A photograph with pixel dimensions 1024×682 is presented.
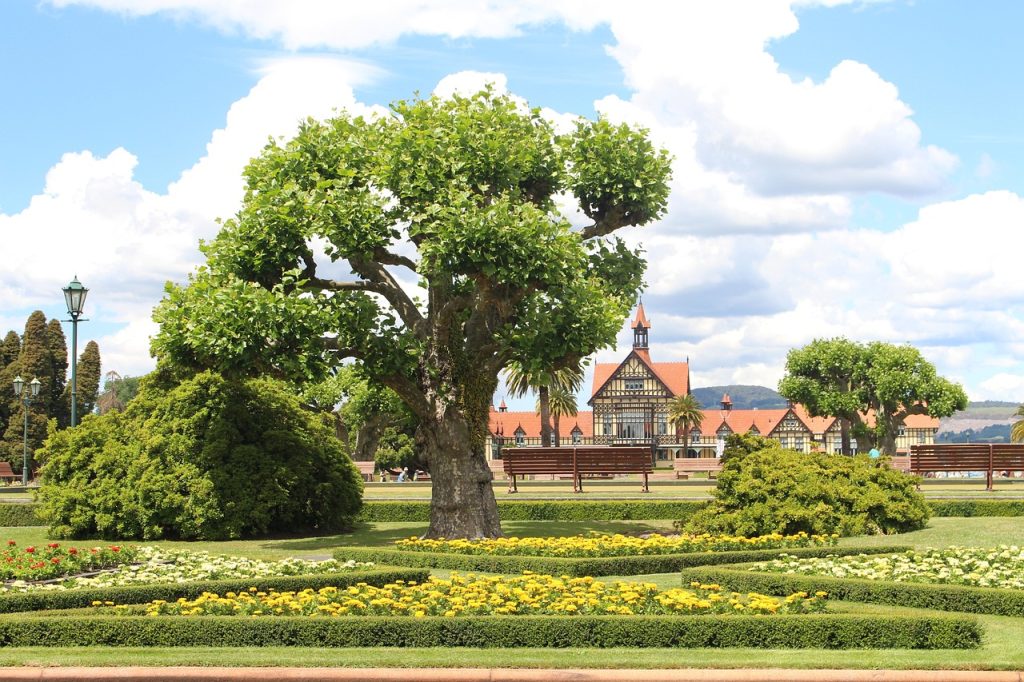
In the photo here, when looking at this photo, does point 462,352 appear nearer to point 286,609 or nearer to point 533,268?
point 533,268

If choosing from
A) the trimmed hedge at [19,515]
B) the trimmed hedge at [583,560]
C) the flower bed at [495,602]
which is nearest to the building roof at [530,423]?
the trimmed hedge at [19,515]

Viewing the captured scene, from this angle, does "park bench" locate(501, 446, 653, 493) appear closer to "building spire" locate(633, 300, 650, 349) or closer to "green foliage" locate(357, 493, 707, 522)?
"green foliage" locate(357, 493, 707, 522)

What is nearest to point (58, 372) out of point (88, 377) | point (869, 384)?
point (88, 377)

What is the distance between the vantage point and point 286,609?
474 inches

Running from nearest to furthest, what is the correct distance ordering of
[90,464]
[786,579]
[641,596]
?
[641,596]
[786,579]
[90,464]

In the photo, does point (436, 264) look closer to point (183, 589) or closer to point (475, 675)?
point (183, 589)

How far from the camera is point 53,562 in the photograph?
1603 cm

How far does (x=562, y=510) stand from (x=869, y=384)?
4962 cm

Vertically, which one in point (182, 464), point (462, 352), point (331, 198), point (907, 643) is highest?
point (331, 198)

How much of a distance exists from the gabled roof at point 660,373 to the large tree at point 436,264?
289ft

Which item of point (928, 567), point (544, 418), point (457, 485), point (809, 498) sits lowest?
point (928, 567)

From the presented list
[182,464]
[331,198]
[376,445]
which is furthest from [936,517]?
[376,445]

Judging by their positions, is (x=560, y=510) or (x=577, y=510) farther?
(x=560, y=510)

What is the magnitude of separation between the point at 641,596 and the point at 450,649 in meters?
2.47
